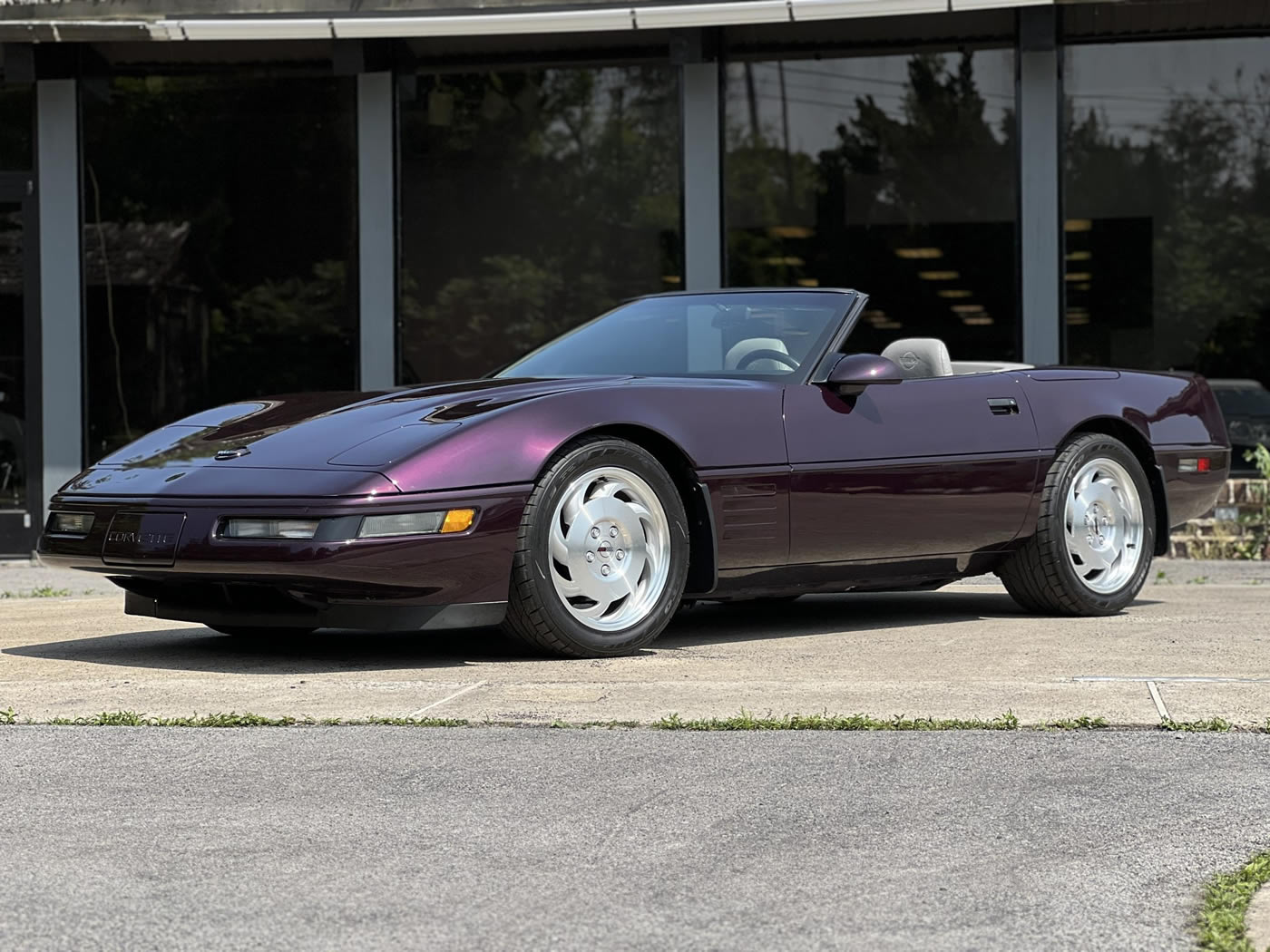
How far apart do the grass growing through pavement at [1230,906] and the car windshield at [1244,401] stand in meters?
9.73

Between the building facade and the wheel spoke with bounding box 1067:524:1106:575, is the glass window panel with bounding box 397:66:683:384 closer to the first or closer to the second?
Result: the building facade

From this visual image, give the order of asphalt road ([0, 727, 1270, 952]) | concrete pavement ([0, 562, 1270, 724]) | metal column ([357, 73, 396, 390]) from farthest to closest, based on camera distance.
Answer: metal column ([357, 73, 396, 390])
concrete pavement ([0, 562, 1270, 724])
asphalt road ([0, 727, 1270, 952])

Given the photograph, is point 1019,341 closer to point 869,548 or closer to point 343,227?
point 343,227

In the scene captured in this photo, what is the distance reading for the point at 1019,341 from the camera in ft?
41.1

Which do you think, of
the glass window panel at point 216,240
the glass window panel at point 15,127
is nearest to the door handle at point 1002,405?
the glass window panel at point 216,240

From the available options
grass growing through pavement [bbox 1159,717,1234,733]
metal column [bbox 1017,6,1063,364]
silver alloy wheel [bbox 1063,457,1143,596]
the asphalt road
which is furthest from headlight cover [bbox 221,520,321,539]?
metal column [bbox 1017,6,1063,364]

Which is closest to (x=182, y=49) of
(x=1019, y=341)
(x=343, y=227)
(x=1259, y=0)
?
(x=343, y=227)

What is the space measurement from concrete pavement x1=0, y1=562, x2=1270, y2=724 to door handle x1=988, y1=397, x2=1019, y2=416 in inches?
31.3

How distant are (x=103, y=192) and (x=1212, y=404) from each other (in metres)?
7.91

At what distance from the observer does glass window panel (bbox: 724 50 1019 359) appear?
1273 cm

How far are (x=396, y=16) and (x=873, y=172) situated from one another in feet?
10.9

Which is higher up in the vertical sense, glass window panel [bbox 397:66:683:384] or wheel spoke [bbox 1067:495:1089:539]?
glass window panel [bbox 397:66:683:384]

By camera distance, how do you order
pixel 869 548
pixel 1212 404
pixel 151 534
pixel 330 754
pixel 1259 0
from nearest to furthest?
pixel 330 754, pixel 151 534, pixel 869 548, pixel 1212 404, pixel 1259 0

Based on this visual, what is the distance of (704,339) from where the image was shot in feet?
22.6
